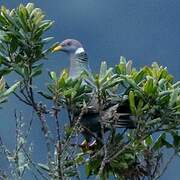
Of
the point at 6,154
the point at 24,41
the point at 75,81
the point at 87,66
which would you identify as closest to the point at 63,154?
the point at 6,154

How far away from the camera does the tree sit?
2.68m

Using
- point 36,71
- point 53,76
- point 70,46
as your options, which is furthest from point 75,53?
point 53,76

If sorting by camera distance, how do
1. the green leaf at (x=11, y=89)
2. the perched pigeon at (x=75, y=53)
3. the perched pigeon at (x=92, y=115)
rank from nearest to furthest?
the green leaf at (x=11, y=89) < the perched pigeon at (x=92, y=115) < the perched pigeon at (x=75, y=53)

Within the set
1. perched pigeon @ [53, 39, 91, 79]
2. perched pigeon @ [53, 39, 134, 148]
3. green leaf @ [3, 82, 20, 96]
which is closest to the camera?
green leaf @ [3, 82, 20, 96]

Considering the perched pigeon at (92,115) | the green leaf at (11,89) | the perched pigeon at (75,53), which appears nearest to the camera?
the green leaf at (11,89)

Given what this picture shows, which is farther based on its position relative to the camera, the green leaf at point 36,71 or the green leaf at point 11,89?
the green leaf at point 36,71

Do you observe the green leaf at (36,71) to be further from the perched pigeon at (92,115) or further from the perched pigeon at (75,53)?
the perched pigeon at (75,53)

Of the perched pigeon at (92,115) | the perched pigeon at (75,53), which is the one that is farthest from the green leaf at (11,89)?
the perched pigeon at (75,53)

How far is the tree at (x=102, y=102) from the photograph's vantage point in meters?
2.68

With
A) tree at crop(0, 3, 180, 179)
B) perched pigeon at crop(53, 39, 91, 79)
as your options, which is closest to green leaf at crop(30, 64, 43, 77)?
tree at crop(0, 3, 180, 179)

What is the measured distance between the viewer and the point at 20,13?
9.41ft

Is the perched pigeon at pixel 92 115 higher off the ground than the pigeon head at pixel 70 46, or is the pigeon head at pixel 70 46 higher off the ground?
the pigeon head at pixel 70 46

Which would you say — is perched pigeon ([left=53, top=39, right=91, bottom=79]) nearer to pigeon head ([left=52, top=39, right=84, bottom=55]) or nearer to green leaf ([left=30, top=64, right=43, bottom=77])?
pigeon head ([left=52, top=39, right=84, bottom=55])

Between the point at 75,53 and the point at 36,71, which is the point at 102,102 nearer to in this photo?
the point at 36,71
